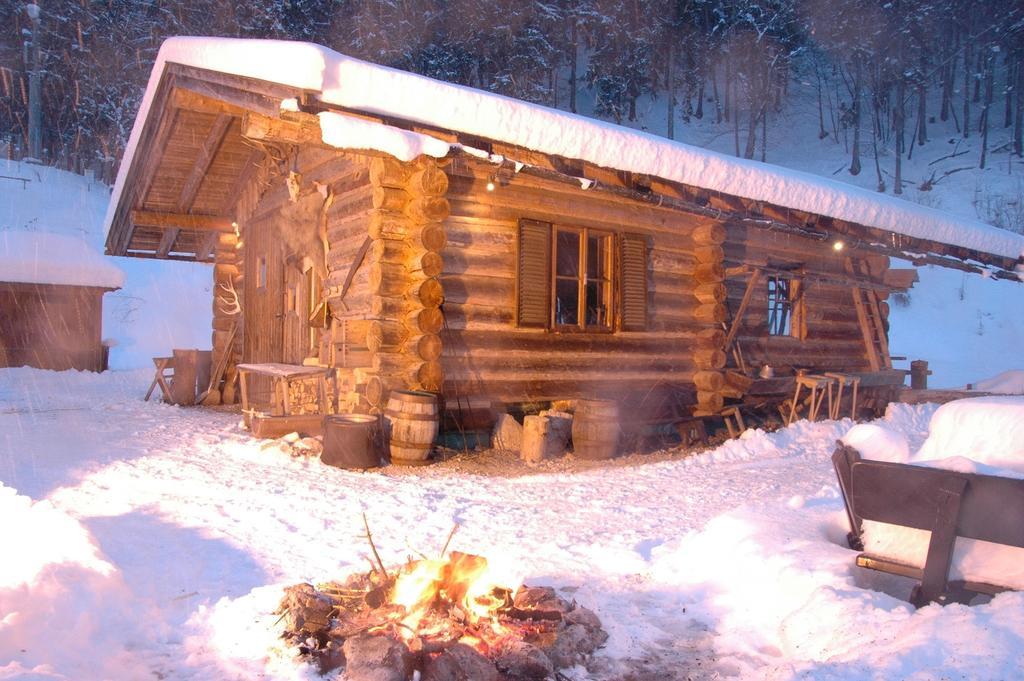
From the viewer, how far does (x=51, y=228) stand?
3491 cm

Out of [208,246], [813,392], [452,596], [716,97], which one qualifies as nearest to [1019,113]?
[716,97]

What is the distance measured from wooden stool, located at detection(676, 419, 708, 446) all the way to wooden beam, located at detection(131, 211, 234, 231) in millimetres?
9494

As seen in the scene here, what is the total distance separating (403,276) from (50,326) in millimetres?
16679

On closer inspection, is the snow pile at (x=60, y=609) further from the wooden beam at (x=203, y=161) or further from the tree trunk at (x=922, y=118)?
the tree trunk at (x=922, y=118)

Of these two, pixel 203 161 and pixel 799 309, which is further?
pixel 799 309

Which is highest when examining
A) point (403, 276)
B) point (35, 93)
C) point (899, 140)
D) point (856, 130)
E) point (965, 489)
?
point (856, 130)

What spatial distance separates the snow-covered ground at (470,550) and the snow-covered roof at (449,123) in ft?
11.8

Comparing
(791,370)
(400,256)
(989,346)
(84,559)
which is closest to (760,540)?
(84,559)

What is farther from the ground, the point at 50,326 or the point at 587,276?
the point at 587,276

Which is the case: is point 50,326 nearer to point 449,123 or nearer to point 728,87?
point 449,123

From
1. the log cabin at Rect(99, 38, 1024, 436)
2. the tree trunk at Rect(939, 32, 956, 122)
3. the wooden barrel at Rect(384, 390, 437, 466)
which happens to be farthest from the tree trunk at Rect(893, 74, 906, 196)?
the wooden barrel at Rect(384, 390, 437, 466)

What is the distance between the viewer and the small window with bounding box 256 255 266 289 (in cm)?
1302

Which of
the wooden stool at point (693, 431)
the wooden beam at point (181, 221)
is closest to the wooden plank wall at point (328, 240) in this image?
the wooden beam at point (181, 221)

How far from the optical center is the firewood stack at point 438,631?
3182 millimetres
